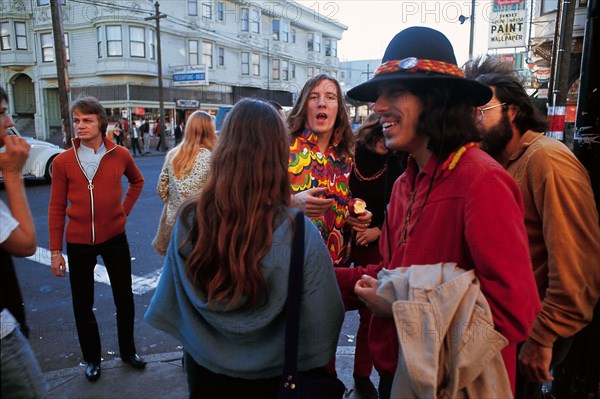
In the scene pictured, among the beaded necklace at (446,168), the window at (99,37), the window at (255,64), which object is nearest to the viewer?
the beaded necklace at (446,168)

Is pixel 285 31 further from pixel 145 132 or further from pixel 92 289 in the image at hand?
pixel 92 289

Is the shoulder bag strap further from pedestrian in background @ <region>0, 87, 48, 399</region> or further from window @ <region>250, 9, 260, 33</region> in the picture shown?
window @ <region>250, 9, 260, 33</region>

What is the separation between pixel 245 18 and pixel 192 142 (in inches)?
1307

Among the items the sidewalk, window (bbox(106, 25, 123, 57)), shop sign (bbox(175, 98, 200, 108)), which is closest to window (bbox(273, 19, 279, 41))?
shop sign (bbox(175, 98, 200, 108))

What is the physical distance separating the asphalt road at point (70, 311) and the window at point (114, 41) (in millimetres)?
23161

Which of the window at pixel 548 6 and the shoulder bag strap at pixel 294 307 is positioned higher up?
the window at pixel 548 6

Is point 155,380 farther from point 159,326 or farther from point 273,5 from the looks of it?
point 273,5

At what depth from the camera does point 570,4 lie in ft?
29.2

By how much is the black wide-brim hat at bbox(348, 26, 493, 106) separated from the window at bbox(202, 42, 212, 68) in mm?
32488

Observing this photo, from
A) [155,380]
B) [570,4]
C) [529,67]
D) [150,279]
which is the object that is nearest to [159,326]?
[155,380]

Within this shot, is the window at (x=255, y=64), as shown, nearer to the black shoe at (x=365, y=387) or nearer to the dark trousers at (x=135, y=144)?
the dark trousers at (x=135, y=144)

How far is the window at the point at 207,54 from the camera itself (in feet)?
105

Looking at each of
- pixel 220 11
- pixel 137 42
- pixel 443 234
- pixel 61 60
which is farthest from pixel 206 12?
pixel 443 234

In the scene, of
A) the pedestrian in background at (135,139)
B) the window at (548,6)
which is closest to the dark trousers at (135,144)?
the pedestrian in background at (135,139)
